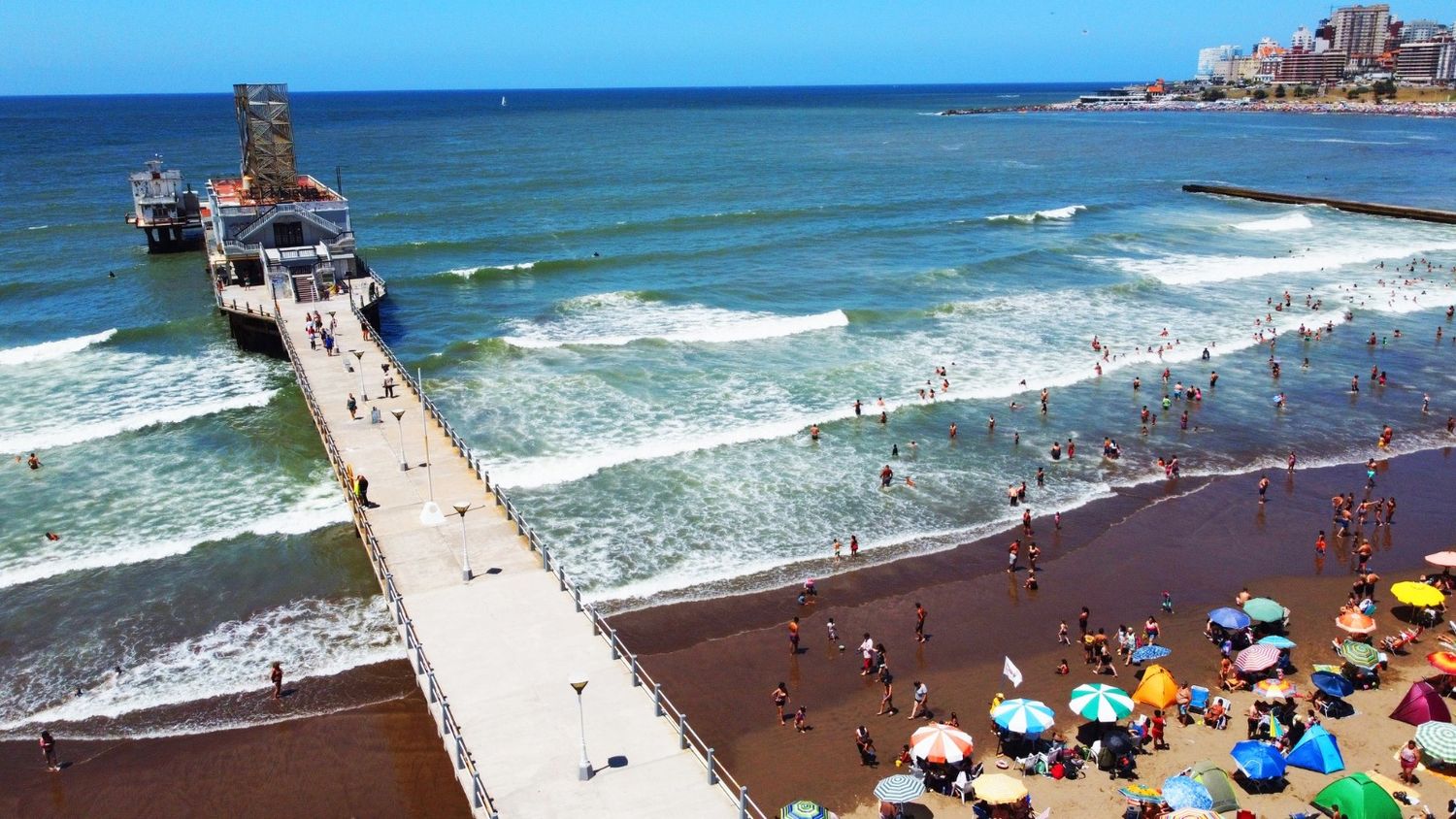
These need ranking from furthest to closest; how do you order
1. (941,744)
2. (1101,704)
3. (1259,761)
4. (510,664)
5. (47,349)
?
(47,349) < (1101,704) < (510,664) < (941,744) < (1259,761)

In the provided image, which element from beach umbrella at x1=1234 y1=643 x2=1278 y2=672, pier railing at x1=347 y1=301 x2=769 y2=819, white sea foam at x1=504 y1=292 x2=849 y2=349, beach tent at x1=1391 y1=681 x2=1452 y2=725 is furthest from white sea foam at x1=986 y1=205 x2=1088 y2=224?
beach tent at x1=1391 y1=681 x2=1452 y2=725

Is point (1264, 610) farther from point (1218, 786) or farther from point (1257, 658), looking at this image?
point (1218, 786)

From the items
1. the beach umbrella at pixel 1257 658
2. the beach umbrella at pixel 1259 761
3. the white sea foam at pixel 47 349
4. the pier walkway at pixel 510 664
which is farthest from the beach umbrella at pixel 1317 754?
the white sea foam at pixel 47 349

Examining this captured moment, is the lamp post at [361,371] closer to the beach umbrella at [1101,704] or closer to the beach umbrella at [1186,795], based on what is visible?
the beach umbrella at [1101,704]

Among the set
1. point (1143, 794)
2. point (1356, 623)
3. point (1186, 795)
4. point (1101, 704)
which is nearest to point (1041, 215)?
point (1356, 623)

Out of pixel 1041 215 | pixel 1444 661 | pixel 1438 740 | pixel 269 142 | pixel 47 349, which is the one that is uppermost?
pixel 269 142

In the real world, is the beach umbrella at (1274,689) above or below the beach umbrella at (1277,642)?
below

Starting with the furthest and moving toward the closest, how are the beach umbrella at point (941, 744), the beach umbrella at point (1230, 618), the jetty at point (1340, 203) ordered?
the jetty at point (1340, 203)
the beach umbrella at point (1230, 618)
the beach umbrella at point (941, 744)

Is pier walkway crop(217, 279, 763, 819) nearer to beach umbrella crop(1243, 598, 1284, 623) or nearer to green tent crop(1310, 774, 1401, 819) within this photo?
green tent crop(1310, 774, 1401, 819)
